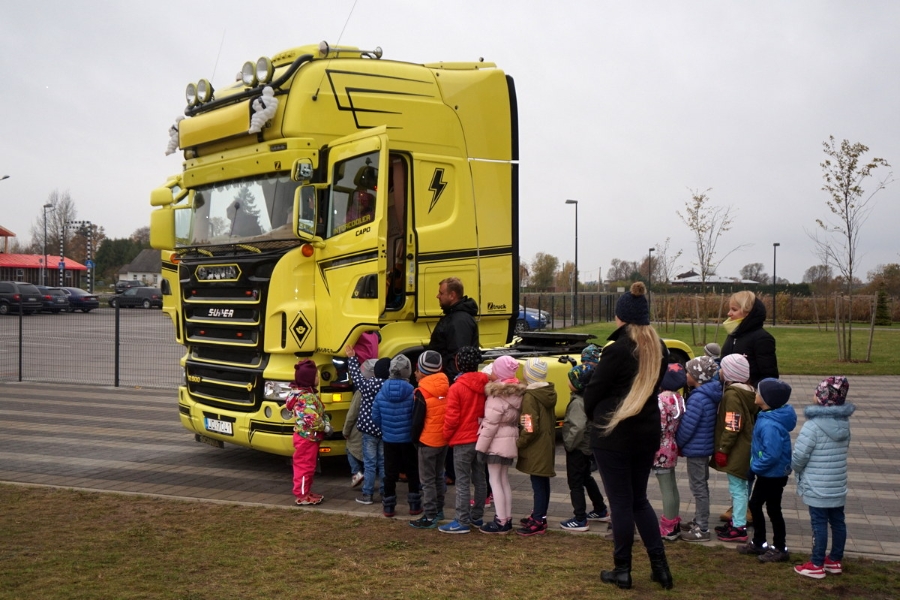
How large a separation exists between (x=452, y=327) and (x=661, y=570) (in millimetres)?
3048

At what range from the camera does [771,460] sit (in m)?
5.60

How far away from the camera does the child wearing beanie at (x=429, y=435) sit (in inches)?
260

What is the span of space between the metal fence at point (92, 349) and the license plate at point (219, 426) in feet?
26.9

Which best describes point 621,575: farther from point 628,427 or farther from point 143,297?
point 143,297

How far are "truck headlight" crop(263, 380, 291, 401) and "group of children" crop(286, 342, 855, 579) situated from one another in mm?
1055

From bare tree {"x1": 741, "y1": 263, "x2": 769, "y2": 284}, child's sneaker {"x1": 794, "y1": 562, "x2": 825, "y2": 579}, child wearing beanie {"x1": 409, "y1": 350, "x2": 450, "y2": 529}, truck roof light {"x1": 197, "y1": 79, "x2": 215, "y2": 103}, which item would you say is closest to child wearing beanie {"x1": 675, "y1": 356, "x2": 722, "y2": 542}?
child's sneaker {"x1": 794, "y1": 562, "x2": 825, "y2": 579}

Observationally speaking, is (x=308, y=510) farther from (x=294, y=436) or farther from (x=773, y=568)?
(x=773, y=568)

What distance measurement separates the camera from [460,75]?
9062 millimetres

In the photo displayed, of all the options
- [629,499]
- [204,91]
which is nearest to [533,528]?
[629,499]

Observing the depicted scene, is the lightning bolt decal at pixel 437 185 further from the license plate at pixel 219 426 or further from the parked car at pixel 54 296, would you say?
the parked car at pixel 54 296

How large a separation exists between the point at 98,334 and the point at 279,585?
13.4m

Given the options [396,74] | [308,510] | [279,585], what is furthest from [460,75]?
[279,585]

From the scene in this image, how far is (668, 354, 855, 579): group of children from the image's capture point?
538cm

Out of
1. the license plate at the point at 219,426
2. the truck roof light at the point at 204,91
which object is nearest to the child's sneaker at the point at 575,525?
the license plate at the point at 219,426
